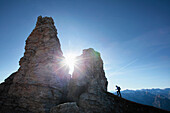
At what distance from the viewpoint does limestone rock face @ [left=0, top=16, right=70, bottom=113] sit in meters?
18.2

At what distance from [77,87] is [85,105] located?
508 cm

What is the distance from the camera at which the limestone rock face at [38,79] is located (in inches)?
715

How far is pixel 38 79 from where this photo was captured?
20.5m

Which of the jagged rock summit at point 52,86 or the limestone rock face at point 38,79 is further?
the limestone rock face at point 38,79

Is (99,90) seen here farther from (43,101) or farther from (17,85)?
(17,85)

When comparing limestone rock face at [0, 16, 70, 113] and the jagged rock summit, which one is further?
limestone rock face at [0, 16, 70, 113]

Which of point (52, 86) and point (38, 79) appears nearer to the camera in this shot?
point (52, 86)

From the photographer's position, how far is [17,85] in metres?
20.5

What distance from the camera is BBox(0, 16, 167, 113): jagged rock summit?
17.8 meters

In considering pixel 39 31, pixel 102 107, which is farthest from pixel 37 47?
pixel 102 107

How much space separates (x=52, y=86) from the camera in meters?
20.2

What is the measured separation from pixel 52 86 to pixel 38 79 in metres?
3.92

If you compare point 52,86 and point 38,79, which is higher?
point 38,79

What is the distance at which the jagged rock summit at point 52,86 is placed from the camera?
17.8 m
